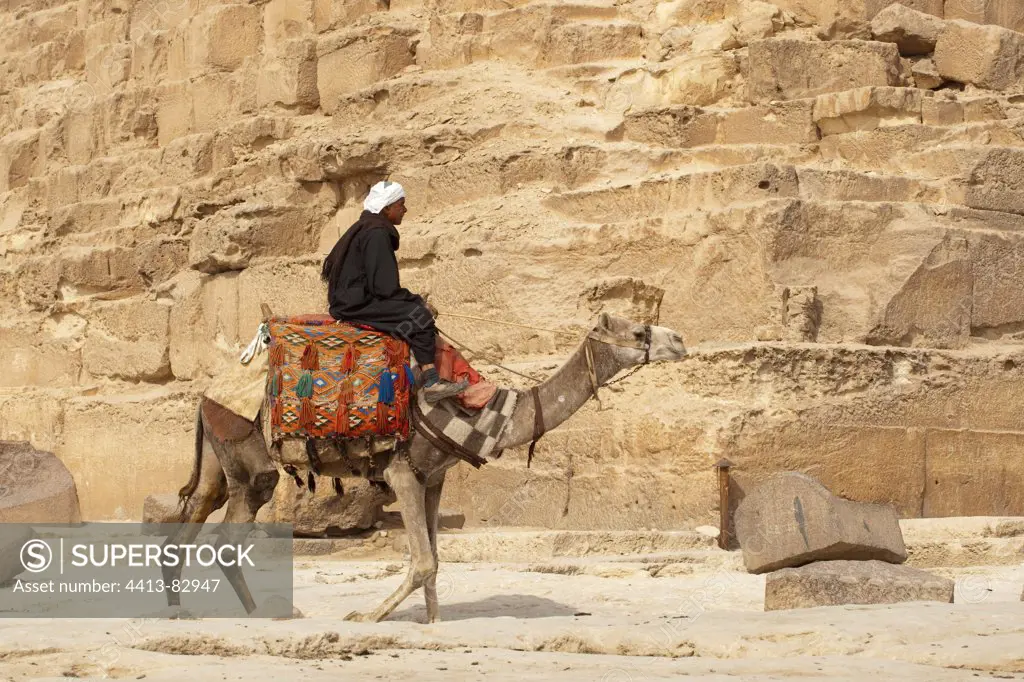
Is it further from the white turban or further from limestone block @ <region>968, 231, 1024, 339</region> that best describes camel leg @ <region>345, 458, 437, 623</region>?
limestone block @ <region>968, 231, 1024, 339</region>

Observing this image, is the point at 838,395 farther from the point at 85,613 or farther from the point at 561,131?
the point at 85,613

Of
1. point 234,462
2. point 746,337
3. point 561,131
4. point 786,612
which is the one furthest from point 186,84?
point 786,612

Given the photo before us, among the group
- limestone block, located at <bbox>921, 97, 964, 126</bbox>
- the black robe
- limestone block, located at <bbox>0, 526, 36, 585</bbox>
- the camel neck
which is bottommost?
limestone block, located at <bbox>0, 526, 36, 585</bbox>

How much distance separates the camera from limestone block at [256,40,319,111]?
1777 centimetres

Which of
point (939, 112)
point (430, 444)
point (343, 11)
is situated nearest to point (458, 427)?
point (430, 444)

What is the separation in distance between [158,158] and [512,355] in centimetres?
764

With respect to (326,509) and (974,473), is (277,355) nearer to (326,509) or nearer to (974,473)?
(326,509)

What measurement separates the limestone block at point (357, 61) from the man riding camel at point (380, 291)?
741 centimetres

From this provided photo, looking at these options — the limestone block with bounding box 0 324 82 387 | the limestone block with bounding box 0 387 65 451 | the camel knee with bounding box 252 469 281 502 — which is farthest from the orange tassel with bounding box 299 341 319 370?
the limestone block with bounding box 0 324 82 387

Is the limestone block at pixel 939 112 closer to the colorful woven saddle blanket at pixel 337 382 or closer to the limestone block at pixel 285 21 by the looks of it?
the colorful woven saddle blanket at pixel 337 382

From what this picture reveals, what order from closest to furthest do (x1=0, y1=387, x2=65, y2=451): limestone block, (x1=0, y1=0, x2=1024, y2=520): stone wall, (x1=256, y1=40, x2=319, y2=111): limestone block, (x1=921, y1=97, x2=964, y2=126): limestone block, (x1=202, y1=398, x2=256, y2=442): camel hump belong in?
1. (x1=202, y1=398, x2=256, y2=442): camel hump
2. (x1=0, y1=0, x2=1024, y2=520): stone wall
3. (x1=921, y1=97, x2=964, y2=126): limestone block
4. (x1=256, y1=40, x2=319, y2=111): limestone block
5. (x1=0, y1=387, x2=65, y2=451): limestone block

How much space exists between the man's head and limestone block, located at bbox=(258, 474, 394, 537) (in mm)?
3755

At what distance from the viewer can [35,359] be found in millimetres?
19453

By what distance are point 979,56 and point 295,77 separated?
681cm
